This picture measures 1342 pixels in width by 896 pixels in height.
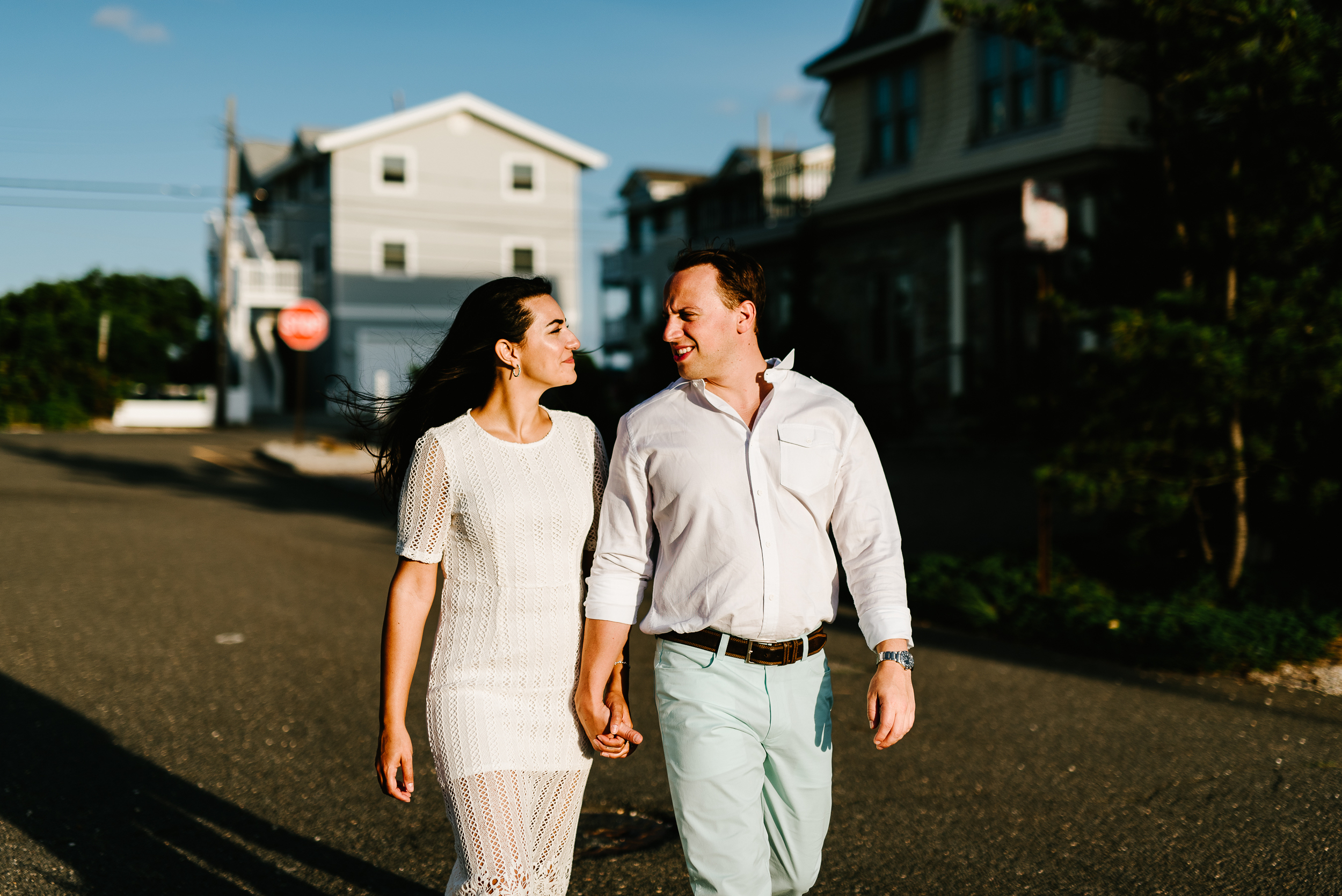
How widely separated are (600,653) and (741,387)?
2.53ft

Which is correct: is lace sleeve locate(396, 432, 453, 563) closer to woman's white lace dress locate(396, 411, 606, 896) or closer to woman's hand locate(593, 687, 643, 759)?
woman's white lace dress locate(396, 411, 606, 896)

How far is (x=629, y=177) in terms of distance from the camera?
52406 mm

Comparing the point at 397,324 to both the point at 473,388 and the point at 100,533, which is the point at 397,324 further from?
the point at 473,388

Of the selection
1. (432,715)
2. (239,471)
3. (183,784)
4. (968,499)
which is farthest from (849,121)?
(432,715)

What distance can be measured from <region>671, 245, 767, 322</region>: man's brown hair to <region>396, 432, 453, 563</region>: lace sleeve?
31.3 inches

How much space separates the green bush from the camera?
23.3ft

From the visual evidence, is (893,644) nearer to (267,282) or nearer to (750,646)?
(750,646)

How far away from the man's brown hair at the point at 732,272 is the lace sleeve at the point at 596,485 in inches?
20.2

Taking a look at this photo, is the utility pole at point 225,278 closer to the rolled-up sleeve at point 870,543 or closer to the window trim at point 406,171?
the window trim at point 406,171

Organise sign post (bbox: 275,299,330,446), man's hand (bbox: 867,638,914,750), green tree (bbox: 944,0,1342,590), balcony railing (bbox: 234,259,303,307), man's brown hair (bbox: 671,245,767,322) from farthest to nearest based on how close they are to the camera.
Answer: balcony railing (bbox: 234,259,303,307) → sign post (bbox: 275,299,330,446) → green tree (bbox: 944,0,1342,590) → man's brown hair (bbox: 671,245,767,322) → man's hand (bbox: 867,638,914,750)

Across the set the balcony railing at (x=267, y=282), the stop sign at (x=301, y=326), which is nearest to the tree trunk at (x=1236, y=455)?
the stop sign at (x=301, y=326)

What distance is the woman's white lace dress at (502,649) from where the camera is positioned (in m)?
2.81

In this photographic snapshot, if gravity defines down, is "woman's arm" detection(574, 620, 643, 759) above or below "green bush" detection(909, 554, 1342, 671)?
above

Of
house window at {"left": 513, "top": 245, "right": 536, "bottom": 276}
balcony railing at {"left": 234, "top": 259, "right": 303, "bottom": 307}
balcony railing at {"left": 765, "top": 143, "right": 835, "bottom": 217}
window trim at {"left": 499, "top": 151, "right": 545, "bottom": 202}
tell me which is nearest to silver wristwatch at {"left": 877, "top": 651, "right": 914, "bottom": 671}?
balcony railing at {"left": 765, "top": 143, "right": 835, "bottom": 217}
